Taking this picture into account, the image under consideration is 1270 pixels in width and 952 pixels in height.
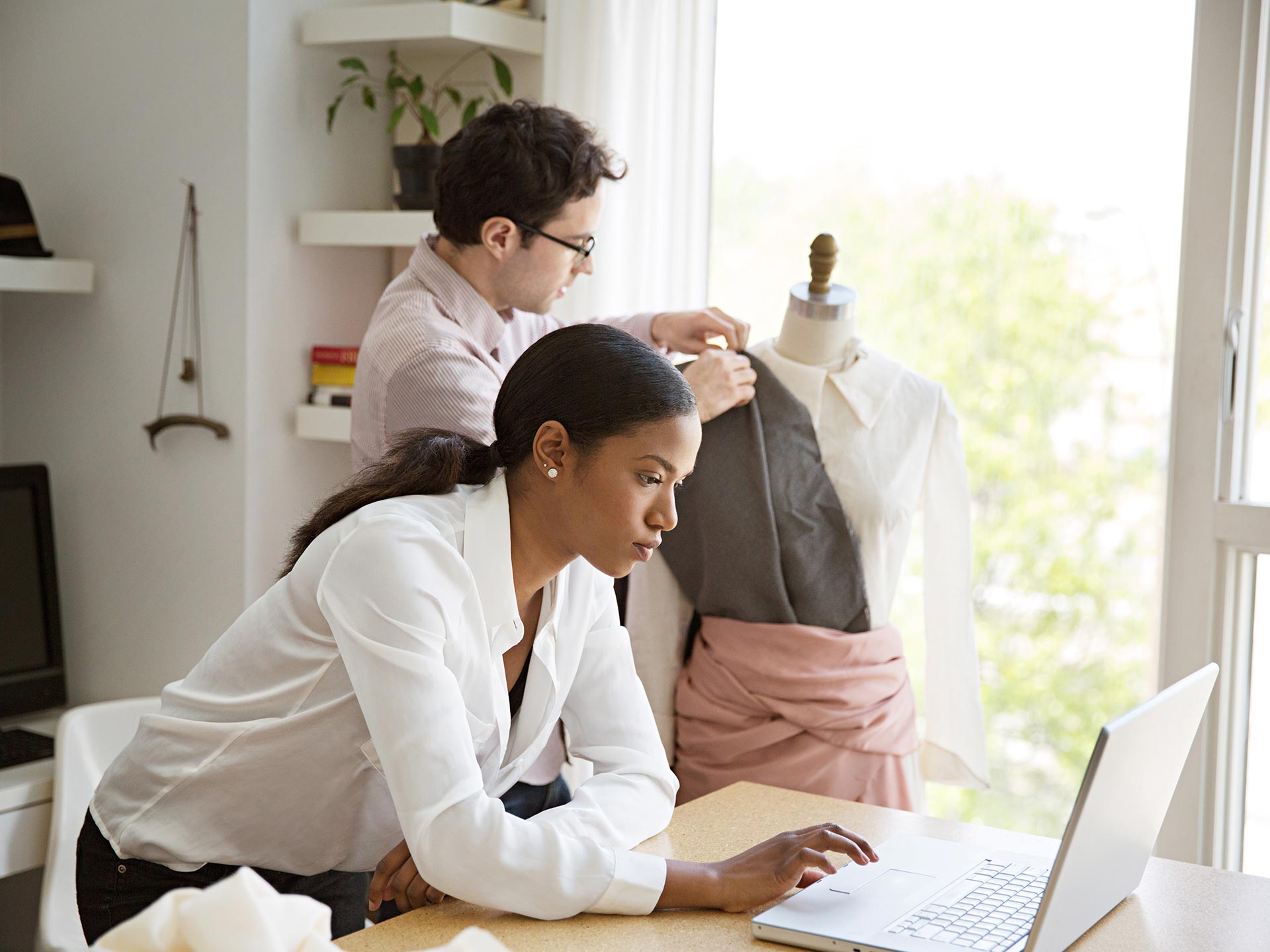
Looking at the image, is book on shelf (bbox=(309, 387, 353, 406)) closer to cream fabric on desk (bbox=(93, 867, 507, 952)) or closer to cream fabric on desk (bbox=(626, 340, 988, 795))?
cream fabric on desk (bbox=(626, 340, 988, 795))

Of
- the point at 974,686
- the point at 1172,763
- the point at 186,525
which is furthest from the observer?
the point at 186,525

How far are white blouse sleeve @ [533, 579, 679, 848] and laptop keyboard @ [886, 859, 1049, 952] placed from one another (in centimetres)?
35

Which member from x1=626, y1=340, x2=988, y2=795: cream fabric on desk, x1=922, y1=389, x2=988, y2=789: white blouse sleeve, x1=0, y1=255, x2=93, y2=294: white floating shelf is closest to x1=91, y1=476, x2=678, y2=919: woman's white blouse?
x1=626, y1=340, x2=988, y2=795: cream fabric on desk

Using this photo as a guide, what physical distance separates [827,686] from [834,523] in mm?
246

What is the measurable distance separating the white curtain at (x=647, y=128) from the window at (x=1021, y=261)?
216mm

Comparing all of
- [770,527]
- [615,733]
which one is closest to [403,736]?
[615,733]

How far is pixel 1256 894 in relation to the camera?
1.35 m

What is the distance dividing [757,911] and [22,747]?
1.98 metres

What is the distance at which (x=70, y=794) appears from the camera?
8.02 feet

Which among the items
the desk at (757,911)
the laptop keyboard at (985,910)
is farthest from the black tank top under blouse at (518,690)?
the laptop keyboard at (985,910)

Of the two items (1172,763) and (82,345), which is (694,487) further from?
(82,345)

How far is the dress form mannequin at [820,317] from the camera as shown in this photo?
6.54ft

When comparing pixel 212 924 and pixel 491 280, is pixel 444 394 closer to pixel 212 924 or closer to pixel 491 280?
pixel 491 280

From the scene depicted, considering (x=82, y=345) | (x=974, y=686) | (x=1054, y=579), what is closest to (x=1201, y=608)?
(x=1054, y=579)
